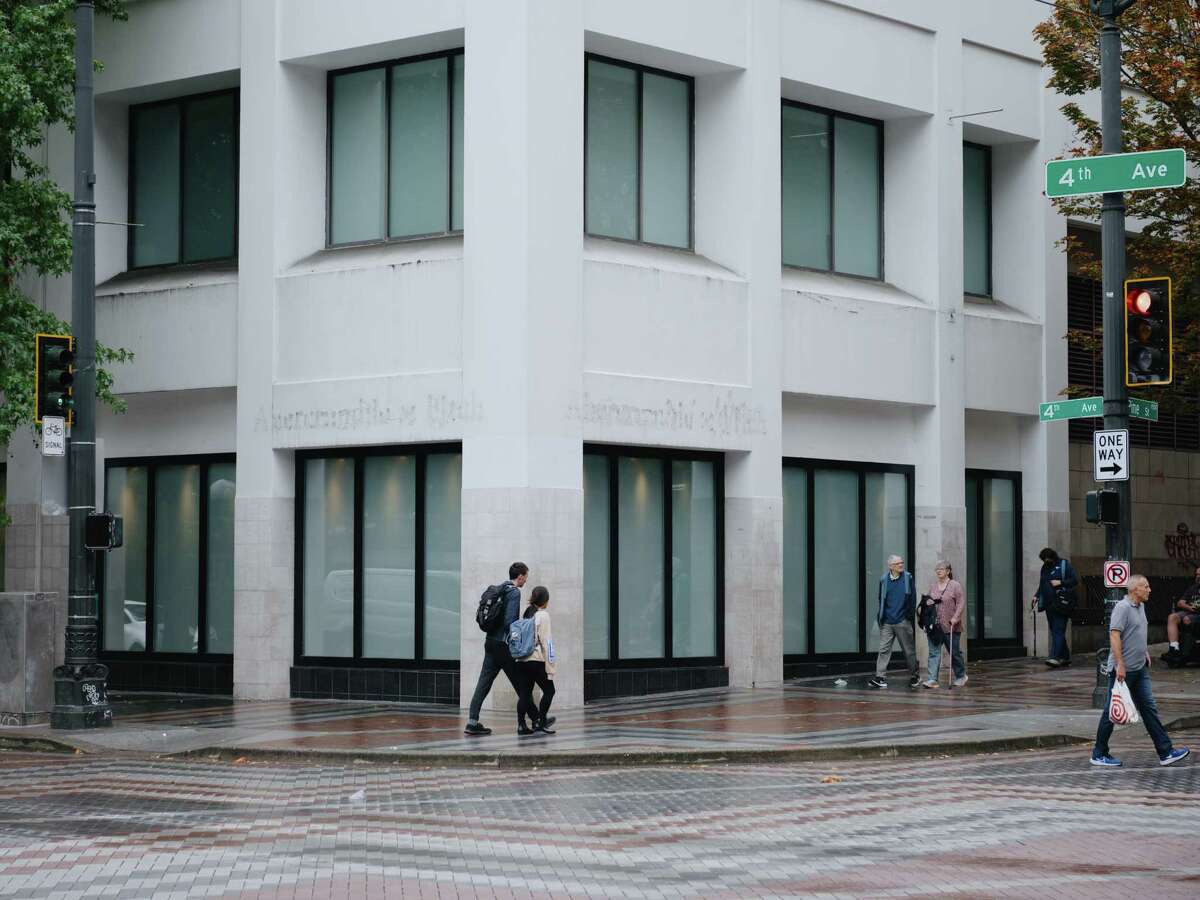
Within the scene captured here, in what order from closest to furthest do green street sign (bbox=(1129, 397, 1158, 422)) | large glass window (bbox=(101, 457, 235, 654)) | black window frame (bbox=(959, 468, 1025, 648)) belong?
green street sign (bbox=(1129, 397, 1158, 422)) < large glass window (bbox=(101, 457, 235, 654)) < black window frame (bbox=(959, 468, 1025, 648))

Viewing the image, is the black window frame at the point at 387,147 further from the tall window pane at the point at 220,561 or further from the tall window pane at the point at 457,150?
the tall window pane at the point at 220,561

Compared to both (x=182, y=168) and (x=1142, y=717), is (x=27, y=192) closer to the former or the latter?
(x=182, y=168)

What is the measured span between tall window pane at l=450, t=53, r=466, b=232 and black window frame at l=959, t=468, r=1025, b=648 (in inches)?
426

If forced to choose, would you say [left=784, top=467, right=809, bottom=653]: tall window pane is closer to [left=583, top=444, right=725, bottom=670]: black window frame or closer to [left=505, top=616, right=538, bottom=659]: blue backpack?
[left=583, top=444, right=725, bottom=670]: black window frame

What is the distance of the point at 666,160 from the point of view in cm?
2598

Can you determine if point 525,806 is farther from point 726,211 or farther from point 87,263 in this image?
point 726,211

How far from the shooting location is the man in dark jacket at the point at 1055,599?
29172mm

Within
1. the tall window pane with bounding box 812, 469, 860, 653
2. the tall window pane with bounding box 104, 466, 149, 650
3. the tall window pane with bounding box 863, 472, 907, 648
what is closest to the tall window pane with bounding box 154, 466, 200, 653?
the tall window pane with bounding box 104, 466, 149, 650

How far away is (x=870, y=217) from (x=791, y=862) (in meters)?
19.3

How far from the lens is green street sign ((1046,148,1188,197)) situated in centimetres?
1981

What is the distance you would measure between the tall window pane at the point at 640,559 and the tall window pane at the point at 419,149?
436 centimetres

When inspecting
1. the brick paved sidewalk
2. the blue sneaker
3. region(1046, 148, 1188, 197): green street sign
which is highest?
region(1046, 148, 1188, 197): green street sign

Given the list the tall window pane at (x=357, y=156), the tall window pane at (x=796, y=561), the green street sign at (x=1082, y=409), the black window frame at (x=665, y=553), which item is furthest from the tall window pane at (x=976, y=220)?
the tall window pane at (x=357, y=156)

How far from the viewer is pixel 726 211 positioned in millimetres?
26094
